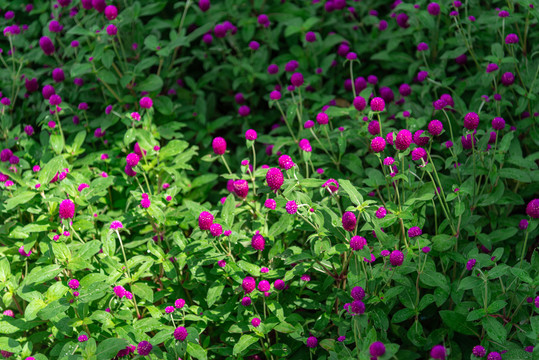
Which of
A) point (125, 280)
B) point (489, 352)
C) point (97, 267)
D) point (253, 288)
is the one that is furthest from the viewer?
point (97, 267)

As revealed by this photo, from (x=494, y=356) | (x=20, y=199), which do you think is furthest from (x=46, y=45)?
(x=494, y=356)

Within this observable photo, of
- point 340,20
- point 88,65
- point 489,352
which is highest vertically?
point 88,65

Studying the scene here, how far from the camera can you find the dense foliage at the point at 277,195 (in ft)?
7.41

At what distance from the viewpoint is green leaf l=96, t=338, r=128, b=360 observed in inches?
82.2

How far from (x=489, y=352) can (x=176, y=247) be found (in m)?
1.42

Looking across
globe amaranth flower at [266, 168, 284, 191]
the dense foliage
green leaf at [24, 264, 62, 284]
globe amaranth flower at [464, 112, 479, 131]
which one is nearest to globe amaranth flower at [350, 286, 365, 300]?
the dense foliage

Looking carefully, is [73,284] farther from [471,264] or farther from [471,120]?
[471,120]

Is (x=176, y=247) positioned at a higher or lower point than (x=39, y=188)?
lower

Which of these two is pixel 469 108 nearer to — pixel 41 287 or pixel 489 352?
pixel 489 352

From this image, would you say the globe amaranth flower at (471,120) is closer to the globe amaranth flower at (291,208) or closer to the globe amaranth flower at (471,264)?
the globe amaranth flower at (471,264)

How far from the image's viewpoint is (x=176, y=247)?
2568 mm

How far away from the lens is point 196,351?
7.35 ft

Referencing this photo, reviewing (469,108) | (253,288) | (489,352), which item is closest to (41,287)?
(253,288)

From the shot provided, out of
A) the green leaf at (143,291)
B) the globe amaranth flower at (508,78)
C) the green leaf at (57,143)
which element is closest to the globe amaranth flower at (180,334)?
the green leaf at (143,291)
